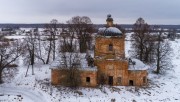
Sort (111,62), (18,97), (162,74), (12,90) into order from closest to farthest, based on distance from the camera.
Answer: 1. (18,97)
2. (12,90)
3. (111,62)
4. (162,74)

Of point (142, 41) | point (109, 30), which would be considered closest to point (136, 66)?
point (109, 30)

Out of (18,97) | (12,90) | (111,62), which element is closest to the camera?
(18,97)

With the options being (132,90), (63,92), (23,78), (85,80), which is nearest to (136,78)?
(132,90)

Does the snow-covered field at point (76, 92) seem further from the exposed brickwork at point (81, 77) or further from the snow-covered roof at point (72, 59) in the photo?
the snow-covered roof at point (72, 59)

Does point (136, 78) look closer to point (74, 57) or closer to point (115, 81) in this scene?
point (115, 81)

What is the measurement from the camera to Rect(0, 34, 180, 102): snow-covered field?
104 feet

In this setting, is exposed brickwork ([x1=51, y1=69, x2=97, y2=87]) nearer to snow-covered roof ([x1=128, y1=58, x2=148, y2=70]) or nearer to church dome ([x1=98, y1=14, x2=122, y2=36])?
snow-covered roof ([x1=128, y1=58, x2=148, y2=70])

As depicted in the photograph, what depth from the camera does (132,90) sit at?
34844 millimetres

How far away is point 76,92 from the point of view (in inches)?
1320

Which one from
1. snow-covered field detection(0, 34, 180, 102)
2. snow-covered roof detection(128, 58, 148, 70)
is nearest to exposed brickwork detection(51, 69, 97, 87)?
snow-covered field detection(0, 34, 180, 102)

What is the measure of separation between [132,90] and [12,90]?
43.9ft

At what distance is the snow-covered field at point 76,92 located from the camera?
Result: 31.8 metres

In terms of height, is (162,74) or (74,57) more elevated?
(74,57)

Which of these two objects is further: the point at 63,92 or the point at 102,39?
the point at 102,39
